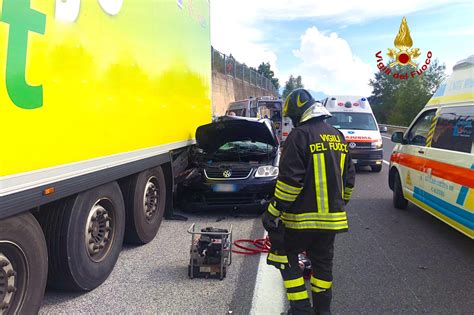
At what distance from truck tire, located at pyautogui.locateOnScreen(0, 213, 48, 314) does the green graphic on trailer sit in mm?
769

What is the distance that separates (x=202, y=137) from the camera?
7277 mm

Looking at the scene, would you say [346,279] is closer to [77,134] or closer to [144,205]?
[144,205]

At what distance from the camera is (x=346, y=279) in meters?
4.11

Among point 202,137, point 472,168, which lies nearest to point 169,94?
point 202,137

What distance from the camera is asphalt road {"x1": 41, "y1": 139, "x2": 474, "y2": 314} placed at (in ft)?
11.6

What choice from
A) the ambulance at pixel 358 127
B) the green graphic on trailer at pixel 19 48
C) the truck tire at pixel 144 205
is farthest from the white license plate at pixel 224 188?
the ambulance at pixel 358 127

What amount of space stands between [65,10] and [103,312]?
2.38 metres

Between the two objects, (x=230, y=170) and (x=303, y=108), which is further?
(x=230, y=170)

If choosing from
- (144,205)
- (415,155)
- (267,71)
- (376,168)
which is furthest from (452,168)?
(267,71)

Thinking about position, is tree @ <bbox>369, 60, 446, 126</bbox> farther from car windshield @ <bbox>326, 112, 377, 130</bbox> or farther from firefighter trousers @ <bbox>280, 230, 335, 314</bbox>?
firefighter trousers @ <bbox>280, 230, 335, 314</bbox>

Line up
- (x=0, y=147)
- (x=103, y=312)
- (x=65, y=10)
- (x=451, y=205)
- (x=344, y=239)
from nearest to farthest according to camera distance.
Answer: (x=0, y=147), (x=65, y=10), (x=103, y=312), (x=451, y=205), (x=344, y=239)

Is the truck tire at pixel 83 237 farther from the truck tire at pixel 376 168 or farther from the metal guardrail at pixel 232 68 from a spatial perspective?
the metal guardrail at pixel 232 68

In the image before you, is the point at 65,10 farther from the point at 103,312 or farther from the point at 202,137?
the point at 202,137

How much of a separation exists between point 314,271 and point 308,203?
0.60 m
